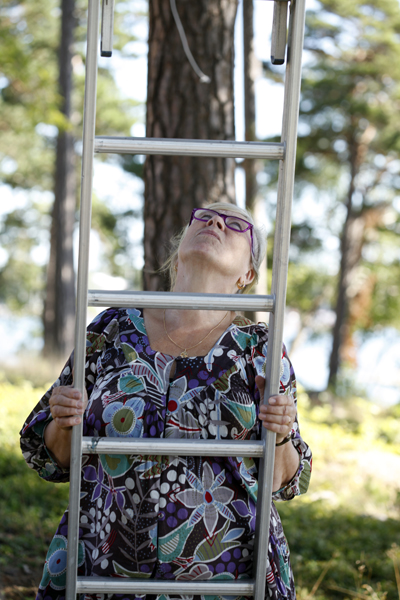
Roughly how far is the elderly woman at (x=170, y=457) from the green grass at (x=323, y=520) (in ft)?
4.55

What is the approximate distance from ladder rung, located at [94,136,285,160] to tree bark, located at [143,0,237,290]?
1902mm

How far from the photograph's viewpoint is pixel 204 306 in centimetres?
157

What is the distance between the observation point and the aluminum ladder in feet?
5.11

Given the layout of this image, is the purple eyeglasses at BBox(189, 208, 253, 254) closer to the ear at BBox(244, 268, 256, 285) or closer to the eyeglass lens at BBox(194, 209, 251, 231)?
the eyeglass lens at BBox(194, 209, 251, 231)

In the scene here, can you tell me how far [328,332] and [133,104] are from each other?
38.3 ft

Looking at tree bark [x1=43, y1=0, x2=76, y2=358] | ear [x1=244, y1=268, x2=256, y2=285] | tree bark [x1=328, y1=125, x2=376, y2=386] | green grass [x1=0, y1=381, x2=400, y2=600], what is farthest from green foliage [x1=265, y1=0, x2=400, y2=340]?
ear [x1=244, y1=268, x2=256, y2=285]

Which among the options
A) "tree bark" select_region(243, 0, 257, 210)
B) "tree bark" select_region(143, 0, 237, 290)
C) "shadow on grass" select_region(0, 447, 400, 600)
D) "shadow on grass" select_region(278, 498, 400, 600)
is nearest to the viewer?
"shadow on grass" select_region(0, 447, 400, 600)

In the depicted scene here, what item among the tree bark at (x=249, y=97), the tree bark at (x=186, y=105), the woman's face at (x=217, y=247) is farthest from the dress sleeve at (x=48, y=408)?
the tree bark at (x=249, y=97)

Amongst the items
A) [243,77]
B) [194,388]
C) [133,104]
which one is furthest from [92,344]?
[133,104]

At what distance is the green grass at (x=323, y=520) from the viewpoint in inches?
130

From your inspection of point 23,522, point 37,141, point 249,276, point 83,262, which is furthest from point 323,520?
point 37,141

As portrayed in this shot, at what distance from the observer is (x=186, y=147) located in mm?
1571

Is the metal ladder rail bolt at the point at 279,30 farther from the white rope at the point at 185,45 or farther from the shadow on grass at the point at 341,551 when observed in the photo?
the shadow on grass at the point at 341,551

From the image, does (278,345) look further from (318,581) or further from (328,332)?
(328,332)
